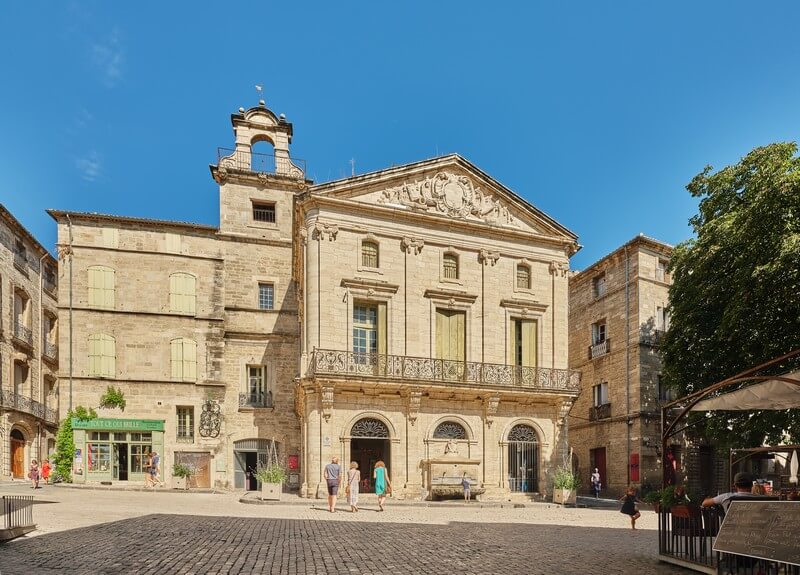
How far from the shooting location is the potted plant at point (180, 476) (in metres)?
27.0

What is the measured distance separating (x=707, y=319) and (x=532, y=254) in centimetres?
779

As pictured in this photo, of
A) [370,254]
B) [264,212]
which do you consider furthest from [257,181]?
[370,254]

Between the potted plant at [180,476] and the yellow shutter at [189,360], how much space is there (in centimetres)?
391

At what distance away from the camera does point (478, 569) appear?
8578 mm

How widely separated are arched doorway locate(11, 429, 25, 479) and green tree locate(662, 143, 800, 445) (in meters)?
27.9

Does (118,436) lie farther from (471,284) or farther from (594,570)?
(594,570)

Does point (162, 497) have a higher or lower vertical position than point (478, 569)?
lower

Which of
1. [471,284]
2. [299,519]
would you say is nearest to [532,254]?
[471,284]

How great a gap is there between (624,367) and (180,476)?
20722 mm

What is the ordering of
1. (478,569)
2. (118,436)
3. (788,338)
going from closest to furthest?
(478,569), (788,338), (118,436)

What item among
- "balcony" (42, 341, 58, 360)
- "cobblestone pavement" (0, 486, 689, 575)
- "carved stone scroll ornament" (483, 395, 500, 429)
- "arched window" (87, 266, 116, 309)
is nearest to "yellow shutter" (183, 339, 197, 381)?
"arched window" (87, 266, 116, 309)

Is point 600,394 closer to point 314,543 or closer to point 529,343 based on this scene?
point 529,343

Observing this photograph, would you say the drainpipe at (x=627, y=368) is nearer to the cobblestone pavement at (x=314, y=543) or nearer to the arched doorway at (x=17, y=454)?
the cobblestone pavement at (x=314, y=543)

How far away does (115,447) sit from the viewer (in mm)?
27469
